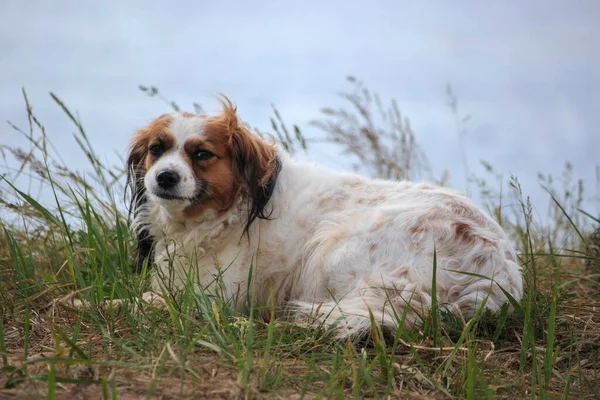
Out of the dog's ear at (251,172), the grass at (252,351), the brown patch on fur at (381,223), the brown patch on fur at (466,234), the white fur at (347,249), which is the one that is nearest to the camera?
the grass at (252,351)

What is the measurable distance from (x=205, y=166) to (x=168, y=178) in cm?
28

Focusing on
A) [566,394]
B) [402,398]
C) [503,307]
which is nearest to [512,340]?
[503,307]

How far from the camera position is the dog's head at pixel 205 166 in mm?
4148

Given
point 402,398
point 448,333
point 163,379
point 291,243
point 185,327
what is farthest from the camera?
point 291,243

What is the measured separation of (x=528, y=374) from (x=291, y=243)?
5.56 feet

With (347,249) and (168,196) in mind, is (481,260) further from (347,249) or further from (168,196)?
(168,196)

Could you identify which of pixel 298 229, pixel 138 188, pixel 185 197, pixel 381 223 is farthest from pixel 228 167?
pixel 381 223

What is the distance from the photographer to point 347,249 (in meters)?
4.07

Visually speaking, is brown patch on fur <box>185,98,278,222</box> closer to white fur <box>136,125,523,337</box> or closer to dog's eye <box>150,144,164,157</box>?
white fur <box>136,125,523,337</box>

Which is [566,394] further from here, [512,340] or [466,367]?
[512,340]

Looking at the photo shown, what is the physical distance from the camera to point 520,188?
402cm

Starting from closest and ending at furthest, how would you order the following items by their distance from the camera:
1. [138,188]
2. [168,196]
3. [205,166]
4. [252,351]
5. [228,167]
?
1. [252,351]
2. [168,196]
3. [205,166]
4. [228,167]
5. [138,188]

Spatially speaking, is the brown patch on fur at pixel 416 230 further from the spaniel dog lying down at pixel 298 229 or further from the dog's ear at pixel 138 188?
the dog's ear at pixel 138 188

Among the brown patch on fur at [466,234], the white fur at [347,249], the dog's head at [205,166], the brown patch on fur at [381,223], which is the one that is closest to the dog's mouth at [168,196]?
the dog's head at [205,166]
